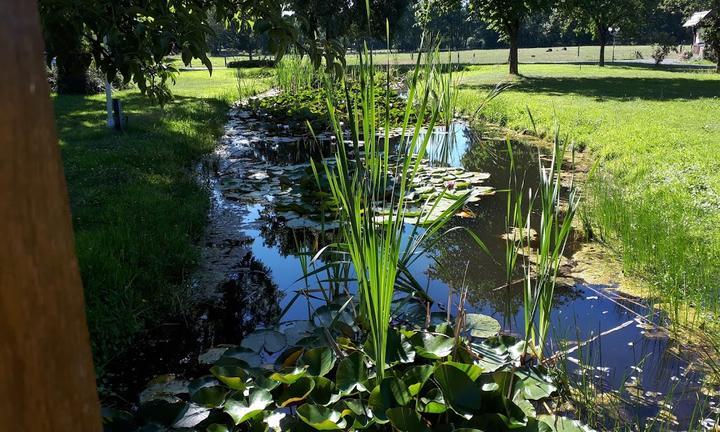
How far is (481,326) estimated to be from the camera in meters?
2.89

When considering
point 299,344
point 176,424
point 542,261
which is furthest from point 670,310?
point 176,424

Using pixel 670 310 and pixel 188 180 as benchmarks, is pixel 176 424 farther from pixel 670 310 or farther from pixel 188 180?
pixel 188 180

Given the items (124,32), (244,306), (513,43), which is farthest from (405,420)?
(513,43)

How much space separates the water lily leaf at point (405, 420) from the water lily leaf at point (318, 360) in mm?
469

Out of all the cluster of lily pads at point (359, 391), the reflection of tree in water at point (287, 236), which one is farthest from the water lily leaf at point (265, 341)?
the reflection of tree in water at point (287, 236)

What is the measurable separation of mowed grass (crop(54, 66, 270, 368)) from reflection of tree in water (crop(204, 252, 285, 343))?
0.84ft

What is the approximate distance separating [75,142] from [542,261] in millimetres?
6587

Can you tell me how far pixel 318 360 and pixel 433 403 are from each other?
0.54 m

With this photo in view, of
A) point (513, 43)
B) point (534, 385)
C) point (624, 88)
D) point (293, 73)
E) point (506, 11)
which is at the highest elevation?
point (506, 11)

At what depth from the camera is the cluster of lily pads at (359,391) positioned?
1.99 m

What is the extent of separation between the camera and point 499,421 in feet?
6.40

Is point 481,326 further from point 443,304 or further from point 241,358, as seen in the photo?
point 241,358

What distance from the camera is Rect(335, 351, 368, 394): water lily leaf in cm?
219

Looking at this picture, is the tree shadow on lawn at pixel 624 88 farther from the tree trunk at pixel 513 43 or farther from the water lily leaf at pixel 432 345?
the water lily leaf at pixel 432 345
